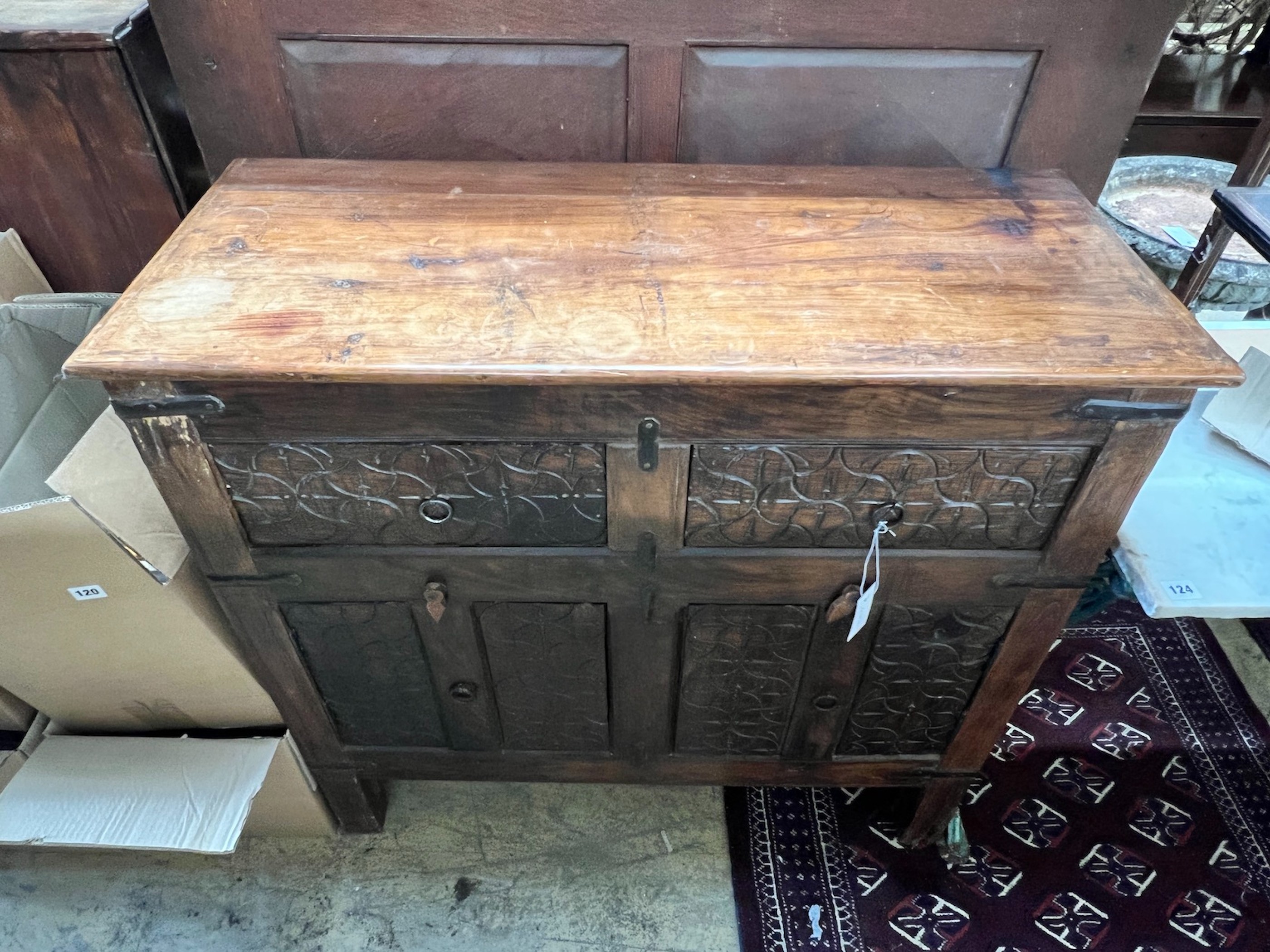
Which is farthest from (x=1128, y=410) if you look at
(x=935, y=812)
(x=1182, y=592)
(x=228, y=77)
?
(x=228, y=77)

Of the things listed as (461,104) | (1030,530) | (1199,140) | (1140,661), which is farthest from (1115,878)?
(1199,140)

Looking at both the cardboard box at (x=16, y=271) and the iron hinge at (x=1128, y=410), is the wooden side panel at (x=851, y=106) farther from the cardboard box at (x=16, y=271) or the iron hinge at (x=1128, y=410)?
the cardboard box at (x=16, y=271)

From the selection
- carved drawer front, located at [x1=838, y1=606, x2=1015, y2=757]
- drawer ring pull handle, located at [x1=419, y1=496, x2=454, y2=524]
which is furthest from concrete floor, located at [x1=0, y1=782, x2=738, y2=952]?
drawer ring pull handle, located at [x1=419, y1=496, x2=454, y2=524]

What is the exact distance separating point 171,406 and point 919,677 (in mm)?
908

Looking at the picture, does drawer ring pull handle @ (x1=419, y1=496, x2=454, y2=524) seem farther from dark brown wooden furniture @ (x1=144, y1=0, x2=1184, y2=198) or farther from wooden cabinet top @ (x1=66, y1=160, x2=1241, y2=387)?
dark brown wooden furniture @ (x1=144, y1=0, x2=1184, y2=198)

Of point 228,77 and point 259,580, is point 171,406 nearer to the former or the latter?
point 259,580

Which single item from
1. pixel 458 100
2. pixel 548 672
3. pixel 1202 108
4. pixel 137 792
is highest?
pixel 458 100

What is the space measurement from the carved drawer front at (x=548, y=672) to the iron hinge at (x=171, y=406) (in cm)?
38

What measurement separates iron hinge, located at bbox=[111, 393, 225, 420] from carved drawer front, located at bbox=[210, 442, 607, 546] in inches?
2.0

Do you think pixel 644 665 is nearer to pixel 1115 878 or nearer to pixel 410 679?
pixel 410 679

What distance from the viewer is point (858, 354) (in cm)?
72

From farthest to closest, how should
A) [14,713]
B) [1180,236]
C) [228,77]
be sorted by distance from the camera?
[1180,236]
[14,713]
[228,77]

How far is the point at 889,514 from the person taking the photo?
0.84 meters

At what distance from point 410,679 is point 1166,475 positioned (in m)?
1.09
